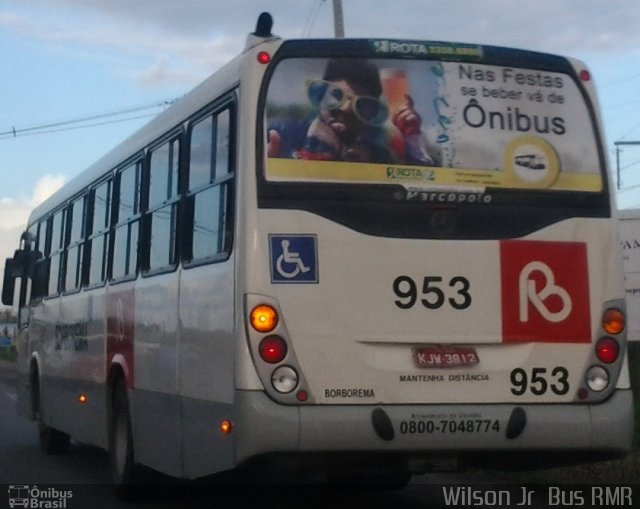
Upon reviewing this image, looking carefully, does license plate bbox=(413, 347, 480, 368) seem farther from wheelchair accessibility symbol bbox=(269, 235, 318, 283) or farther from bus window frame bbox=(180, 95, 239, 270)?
bus window frame bbox=(180, 95, 239, 270)

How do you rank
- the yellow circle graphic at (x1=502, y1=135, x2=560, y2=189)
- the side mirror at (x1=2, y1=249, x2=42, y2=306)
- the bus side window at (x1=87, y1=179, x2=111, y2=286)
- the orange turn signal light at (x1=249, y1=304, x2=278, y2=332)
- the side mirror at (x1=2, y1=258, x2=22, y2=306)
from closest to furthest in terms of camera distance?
1. the orange turn signal light at (x1=249, y1=304, x2=278, y2=332)
2. the yellow circle graphic at (x1=502, y1=135, x2=560, y2=189)
3. the bus side window at (x1=87, y1=179, x2=111, y2=286)
4. the side mirror at (x1=2, y1=249, x2=42, y2=306)
5. the side mirror at (x1=2, y1=258, x2=22, y2=306)

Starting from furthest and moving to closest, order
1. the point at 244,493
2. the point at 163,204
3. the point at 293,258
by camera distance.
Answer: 1. the point at 244,493
2. the point at 163,204
3. the point at 293,258

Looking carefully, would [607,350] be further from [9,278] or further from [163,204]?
[9,278]

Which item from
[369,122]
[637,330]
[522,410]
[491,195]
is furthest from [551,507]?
[637,330]

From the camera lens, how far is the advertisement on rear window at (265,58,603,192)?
28.8ft

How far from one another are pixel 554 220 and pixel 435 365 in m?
1.31

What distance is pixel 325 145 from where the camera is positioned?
346 inches

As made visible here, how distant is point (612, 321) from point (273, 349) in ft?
7.47

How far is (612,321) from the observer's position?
909cm

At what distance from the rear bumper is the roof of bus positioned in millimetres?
2238

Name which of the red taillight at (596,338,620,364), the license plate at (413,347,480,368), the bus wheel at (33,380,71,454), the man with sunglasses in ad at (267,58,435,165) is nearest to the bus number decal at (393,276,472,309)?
the license plate at (413,347,480,368)

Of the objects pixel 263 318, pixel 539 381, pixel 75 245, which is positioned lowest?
pixel 539 381

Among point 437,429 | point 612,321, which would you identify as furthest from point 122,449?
point 612,321

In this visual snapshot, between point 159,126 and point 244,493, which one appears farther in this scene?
point 244,493
